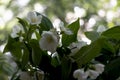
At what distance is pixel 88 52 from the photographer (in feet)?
2.22

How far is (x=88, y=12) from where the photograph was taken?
2.99m

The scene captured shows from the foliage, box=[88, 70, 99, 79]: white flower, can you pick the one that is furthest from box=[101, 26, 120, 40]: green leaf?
box=[88, 70, 99, 79]: white flower

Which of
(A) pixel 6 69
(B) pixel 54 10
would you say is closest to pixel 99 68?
(A) pixel 6 69

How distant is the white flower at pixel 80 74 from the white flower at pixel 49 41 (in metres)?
0.07

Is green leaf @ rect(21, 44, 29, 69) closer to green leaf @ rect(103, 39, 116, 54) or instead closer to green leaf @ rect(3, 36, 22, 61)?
green leaf @ rect(3, 36, 22, 61)

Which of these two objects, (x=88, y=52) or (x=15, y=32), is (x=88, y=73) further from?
(x=15, y=32)

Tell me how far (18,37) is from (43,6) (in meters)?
2.00

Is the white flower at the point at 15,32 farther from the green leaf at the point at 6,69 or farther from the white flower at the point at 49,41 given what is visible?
the green leaf at the point at 6,69

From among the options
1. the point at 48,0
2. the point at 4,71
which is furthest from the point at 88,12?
the point at 4,71

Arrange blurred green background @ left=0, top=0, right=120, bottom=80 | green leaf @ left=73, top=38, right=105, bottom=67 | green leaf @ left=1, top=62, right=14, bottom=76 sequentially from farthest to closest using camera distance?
blurred green background @ left=0, top=0, right=120, bottom=80, green leaf @ left=1, top=62, right=14, bottom=76, green leaf @ left=73, top=38, right=105, bottom=67

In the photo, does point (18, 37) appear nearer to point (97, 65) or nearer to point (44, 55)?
point (44, 55)

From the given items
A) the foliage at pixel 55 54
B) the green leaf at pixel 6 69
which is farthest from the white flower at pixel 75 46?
the green leaf at pixel 6 69

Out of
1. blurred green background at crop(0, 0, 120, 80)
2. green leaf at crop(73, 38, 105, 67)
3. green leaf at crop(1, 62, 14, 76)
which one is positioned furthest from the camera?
blurred green background at crop(0, 0, 120, 80)

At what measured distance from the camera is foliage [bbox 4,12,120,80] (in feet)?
2.28
